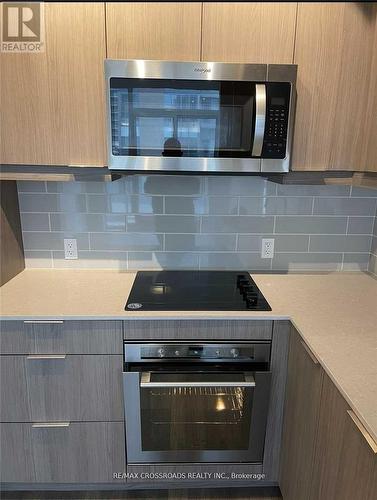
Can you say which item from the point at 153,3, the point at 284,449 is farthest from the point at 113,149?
the point at 284,449

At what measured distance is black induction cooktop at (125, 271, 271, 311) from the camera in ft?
5.10

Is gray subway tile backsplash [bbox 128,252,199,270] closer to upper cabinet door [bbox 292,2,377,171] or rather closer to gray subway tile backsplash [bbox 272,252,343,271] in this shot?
gray subway tile backsplash [bbox 272,252,343,271]

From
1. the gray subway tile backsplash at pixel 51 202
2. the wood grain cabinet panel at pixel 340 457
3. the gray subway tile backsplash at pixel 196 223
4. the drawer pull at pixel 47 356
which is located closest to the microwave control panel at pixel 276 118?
the gray subway tile backsplash at pixel 196 223

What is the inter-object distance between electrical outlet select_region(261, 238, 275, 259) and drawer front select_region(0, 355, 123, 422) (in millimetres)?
934

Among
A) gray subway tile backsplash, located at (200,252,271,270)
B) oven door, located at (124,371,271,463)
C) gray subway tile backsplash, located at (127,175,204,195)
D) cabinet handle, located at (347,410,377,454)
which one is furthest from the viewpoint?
gray subway tile backsplash, located at (200,252,271,270)

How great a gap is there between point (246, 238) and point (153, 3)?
3.70 ft

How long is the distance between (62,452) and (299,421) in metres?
1.01

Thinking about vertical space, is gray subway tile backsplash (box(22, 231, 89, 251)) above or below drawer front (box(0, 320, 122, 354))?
above

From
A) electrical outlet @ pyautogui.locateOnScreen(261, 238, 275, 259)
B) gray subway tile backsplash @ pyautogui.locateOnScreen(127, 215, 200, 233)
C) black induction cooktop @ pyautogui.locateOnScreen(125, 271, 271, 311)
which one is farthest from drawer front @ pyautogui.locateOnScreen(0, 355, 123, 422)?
electrical outlet @ pyautogui.locateOnScreen(261, 238, 275, 259)

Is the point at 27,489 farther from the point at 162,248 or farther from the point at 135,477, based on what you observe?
the point at 162,248

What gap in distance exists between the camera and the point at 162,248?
1.97 metres

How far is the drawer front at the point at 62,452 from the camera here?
5.18 feet

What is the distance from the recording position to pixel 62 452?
5.26 feet

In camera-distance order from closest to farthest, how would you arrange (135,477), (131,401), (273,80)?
(273,80), (131,401), (135,477)
